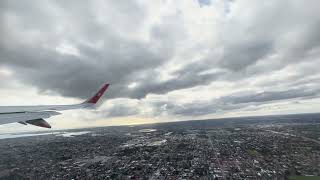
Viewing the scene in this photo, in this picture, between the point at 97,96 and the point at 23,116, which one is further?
the point at 97,96

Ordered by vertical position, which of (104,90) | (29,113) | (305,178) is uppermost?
(104,90)

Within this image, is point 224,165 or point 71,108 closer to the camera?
point 71,108

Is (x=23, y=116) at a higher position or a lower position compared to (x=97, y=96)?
lower

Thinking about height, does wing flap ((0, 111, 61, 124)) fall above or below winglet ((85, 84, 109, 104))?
below

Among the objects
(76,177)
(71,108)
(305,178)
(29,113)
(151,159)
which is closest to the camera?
(29,113)

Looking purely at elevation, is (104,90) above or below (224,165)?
above

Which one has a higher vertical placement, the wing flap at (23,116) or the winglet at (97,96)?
the winglet at (97,96)

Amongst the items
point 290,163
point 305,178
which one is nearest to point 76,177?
point 305,178

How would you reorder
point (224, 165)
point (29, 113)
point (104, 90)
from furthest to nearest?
point (224, 165)
point (104, 90)
point (29, 113)

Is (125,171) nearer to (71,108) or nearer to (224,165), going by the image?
(224,165)

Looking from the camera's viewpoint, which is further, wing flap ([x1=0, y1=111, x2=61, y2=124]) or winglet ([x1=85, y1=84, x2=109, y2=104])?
winglet ([x1=85, y1=84, x2=109, y2=104])

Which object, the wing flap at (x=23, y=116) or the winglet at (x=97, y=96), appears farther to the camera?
the winglet at (x=97, y=96)
